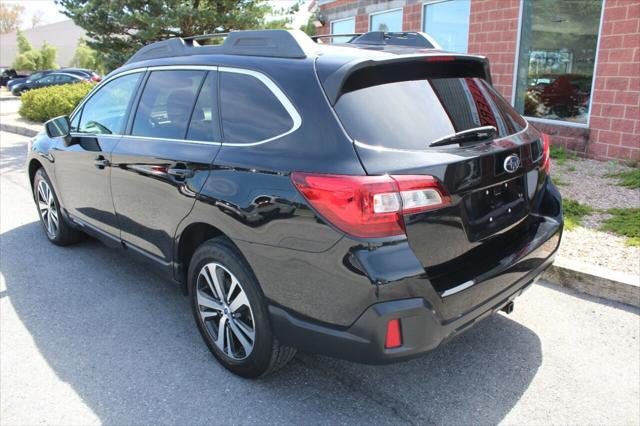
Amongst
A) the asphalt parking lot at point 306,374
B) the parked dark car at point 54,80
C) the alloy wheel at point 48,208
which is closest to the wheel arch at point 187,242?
the asphalt parking lot at point 306,374

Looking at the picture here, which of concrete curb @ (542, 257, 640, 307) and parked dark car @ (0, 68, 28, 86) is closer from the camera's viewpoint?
concrete curb @ (542, 257, 640, 307)

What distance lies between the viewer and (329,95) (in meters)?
2.45

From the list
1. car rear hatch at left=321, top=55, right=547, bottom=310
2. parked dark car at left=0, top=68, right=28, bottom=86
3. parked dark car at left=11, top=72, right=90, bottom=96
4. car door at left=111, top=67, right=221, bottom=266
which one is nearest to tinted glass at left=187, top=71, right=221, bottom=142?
car door at left=111, top=67, right=221, bottom=266

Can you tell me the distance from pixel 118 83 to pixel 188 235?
5.44 feet

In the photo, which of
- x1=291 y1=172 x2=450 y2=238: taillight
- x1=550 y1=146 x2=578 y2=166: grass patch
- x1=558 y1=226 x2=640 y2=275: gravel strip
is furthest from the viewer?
x1=550 y1=146 x2=578 y2=166: grass patch

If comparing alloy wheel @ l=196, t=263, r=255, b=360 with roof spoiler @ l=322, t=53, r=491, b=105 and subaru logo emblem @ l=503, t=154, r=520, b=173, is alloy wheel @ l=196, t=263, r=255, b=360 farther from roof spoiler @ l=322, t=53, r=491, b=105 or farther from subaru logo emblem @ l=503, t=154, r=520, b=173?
subaru logo emblem @ l=503, t=154, r=520, b=173

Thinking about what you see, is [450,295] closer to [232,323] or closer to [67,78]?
[232,323]

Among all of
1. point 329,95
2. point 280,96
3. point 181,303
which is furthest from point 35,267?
point 329,95

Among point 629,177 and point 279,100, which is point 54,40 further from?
point 279,100

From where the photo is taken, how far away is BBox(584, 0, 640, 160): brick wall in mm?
7062

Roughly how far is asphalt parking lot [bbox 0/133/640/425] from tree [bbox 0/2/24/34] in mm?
88978

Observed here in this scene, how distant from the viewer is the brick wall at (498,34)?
29.2ft

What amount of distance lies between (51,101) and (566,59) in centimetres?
1331

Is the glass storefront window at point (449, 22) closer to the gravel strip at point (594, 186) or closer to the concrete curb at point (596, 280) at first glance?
the gravel strip at point (594, 186)
